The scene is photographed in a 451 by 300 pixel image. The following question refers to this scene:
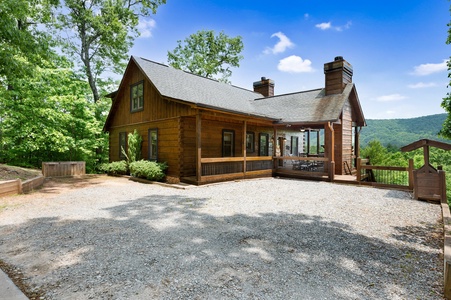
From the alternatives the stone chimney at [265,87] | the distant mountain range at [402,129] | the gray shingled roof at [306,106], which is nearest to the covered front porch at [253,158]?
the gray shingled roof at [306,106]

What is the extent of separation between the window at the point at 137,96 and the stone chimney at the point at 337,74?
12.2 m

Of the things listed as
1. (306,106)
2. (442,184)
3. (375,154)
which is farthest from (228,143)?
(375,154)

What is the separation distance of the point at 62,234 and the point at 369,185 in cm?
1208

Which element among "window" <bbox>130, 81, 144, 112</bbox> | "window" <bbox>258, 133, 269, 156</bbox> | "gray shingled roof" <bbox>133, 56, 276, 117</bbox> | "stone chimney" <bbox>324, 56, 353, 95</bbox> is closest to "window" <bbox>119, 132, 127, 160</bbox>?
"window" <bbox>130, 81, 144, 112</bbox>

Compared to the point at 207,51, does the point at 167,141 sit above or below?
below

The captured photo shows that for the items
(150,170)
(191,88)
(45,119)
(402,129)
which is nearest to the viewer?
(150,170)

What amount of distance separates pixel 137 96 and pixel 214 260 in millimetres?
13607

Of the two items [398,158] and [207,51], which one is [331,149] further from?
[398,158]

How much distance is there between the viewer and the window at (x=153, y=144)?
525 inches

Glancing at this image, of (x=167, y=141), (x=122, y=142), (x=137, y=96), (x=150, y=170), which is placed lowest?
(x=150, y=170)

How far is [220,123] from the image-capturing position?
13.8 metres

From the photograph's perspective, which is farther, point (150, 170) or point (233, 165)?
point (233, 165)

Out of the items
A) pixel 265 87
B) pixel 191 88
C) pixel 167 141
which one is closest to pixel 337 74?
pixel 265 87

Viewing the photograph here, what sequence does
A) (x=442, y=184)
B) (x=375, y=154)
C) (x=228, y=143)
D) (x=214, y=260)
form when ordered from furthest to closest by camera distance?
(x=375, y=154)
(x=228, y=143)
(x=442, y=184)
(x=214, y=260)
